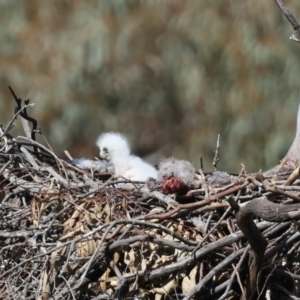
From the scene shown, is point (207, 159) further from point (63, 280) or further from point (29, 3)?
point (63, 280)

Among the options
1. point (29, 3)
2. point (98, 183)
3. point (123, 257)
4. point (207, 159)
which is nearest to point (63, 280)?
point (123, 257)

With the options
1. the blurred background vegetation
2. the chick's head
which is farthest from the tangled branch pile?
the blurred background vegetation

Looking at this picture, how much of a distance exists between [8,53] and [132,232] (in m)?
3.54

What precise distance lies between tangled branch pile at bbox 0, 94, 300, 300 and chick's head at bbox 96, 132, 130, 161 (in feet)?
3.53

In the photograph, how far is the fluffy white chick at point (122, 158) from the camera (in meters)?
4.85

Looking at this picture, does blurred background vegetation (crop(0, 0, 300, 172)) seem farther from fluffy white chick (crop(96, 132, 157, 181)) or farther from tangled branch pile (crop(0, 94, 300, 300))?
tangled branch pile (crop(0, 94, 300, 300))

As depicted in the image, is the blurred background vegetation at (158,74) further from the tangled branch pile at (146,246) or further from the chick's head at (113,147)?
the tangled branch pile at (146,246)

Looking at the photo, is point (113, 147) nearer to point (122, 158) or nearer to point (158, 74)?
point (122, 158)

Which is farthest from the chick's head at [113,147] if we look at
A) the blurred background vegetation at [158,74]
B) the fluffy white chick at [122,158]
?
the blurred background vegetation at [158,74]

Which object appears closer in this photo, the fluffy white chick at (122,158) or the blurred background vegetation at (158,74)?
the fluffy white chick at (122,158)

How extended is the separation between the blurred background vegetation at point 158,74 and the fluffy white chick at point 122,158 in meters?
0.90

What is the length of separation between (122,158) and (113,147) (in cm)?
13

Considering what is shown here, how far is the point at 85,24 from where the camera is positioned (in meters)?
6.46

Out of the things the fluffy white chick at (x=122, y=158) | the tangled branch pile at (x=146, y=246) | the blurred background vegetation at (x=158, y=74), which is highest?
the blurred background vegetation at (x=158, y=74)
